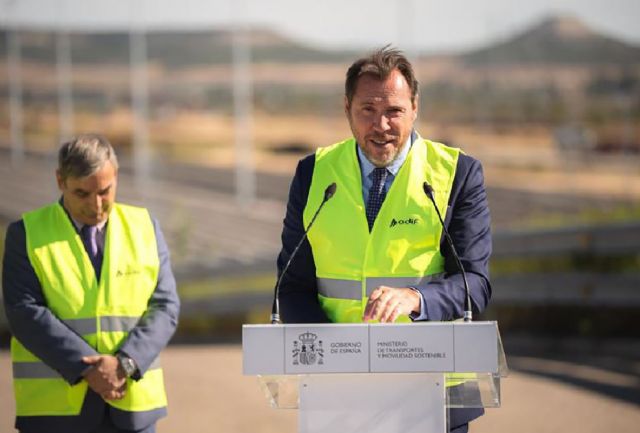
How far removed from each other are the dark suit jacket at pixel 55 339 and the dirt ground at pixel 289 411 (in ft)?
13.4

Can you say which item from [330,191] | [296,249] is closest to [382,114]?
[330,191]

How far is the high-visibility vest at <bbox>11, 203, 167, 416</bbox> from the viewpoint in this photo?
5062 mm

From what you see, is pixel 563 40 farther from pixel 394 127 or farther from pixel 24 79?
pixel 394 127

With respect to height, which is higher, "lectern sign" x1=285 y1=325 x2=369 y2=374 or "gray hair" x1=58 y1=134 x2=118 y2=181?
"gray hair" x1=58 y1=134 x2=118 y2=181

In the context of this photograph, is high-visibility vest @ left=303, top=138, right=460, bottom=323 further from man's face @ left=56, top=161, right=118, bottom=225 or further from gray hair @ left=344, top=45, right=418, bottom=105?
man's face @ left=56, top=161, right=118, bottom=225

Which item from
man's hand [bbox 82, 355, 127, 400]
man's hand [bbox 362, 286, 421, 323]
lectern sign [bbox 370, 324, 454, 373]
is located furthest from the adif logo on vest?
man's hand [bbox 82, 355, 127, 400]

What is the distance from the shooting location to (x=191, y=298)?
15.6 metres

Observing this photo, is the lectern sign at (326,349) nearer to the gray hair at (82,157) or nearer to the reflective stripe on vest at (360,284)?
the reflective stripe on vest at (360,284)

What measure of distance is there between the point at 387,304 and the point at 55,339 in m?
1.74

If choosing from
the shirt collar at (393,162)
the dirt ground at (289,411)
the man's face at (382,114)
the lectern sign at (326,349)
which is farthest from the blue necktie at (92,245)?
the dirt ground at (289,411)

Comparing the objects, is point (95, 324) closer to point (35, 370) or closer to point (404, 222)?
point (35, 370)

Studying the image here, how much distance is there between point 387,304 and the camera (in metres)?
3.74

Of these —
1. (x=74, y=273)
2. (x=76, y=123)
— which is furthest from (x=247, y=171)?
(x=74, y=273)

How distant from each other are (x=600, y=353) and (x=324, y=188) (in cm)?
887
